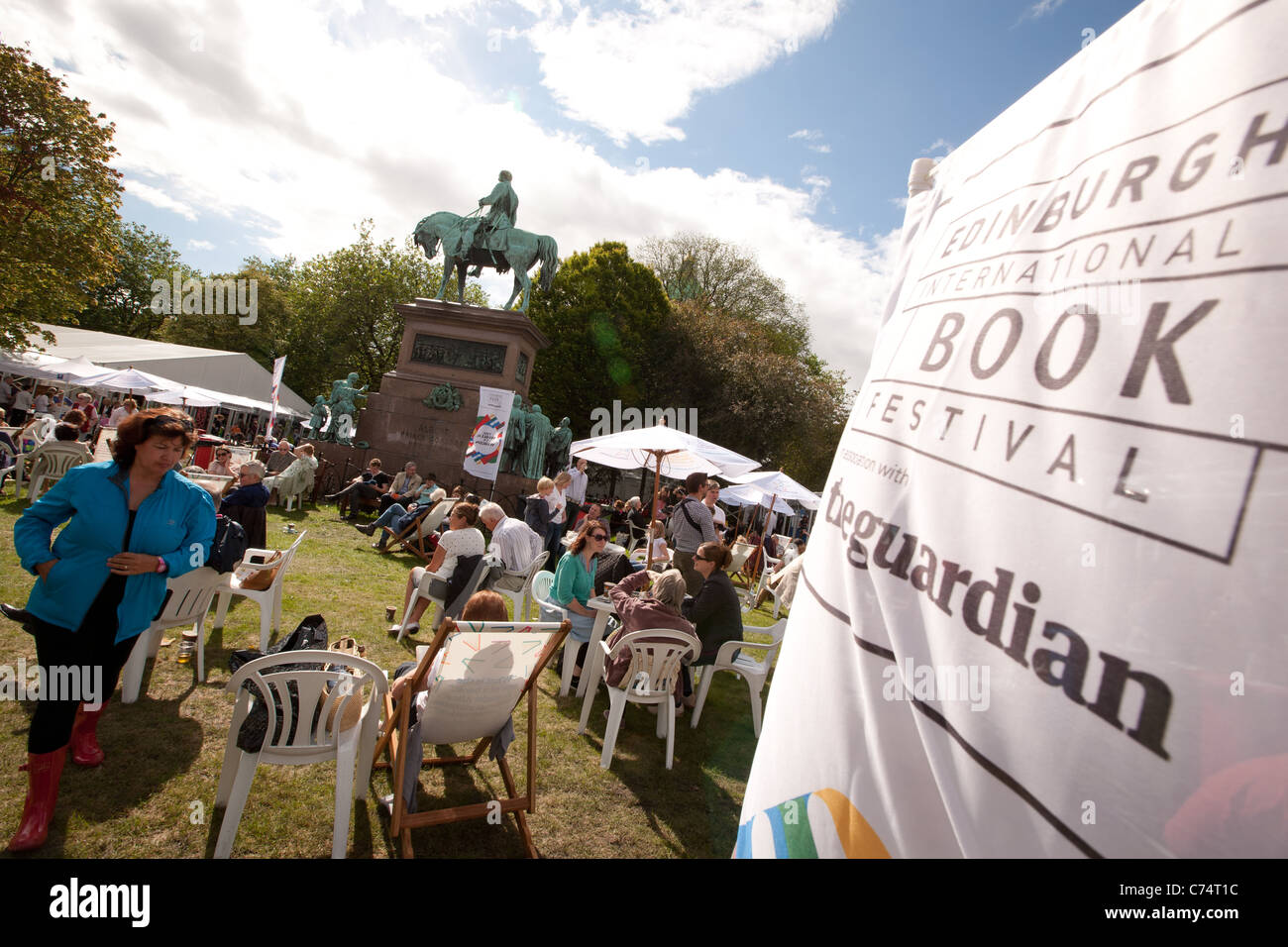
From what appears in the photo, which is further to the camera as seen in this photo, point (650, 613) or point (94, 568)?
point (650, 613)

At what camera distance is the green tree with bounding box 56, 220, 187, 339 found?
42.8 m

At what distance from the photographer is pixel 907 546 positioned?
861mm

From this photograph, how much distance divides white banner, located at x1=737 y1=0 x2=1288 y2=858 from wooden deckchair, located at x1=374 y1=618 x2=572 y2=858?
8.09 feet

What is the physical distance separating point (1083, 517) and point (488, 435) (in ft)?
34.0

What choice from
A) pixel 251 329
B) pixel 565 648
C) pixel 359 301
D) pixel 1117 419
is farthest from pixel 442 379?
pixel 251 329

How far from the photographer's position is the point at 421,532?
9.84 m

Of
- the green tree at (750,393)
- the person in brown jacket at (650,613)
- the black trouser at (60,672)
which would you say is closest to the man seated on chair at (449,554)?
the person in brown jacket at (650,613)

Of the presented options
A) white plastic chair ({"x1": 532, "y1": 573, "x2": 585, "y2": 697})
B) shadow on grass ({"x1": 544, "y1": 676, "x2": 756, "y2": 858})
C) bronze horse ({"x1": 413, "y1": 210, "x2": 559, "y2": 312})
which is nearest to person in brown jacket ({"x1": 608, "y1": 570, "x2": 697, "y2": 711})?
shadow on grass ({"x1": 544, "y1": 676, "x2": 756, "y2": 858})

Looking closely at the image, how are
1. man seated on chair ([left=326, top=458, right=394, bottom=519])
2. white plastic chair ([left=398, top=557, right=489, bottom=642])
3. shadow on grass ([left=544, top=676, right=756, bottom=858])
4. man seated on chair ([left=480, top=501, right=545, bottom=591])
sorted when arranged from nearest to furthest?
shadow on grass ([left=544, top=676, right=756, bottom=858]) < white plastic chair ([left=398, top=557, right=489, bottom=642]) < man seated on chair ([left=480, top=501, right=545, bottom=591]) < man seated on chair ([left=326, top=458, right=394, bottom=519])

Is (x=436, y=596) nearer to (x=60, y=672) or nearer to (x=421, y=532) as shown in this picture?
(x=60, y=672)

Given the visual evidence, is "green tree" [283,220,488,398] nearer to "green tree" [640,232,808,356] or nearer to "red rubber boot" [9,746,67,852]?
"green tree" [640,232,808,356]

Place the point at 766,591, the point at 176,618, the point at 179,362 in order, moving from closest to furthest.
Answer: the point at 176,618 < the point at 766,591 < the point at 179,362

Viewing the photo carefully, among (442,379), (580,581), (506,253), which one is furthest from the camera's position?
(506,253)

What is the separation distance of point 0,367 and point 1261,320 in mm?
27622
